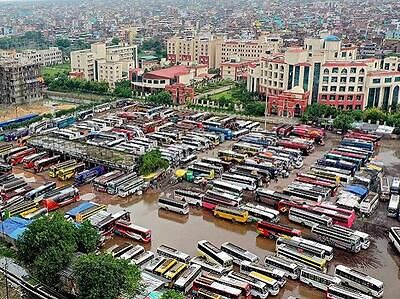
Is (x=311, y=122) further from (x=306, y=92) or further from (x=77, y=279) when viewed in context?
(x=77, y=279)

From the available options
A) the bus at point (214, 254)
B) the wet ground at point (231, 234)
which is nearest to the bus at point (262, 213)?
the wet ground at point (231, 234)

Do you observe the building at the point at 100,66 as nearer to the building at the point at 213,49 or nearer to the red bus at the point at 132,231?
the building at the point at 213,49

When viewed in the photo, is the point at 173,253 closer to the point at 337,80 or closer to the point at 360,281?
the point at 360,281

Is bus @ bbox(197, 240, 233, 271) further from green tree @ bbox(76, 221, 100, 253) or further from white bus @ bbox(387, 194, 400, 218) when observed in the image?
white bus @ bbox(387, 194, 400, 218)

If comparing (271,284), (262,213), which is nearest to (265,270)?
(271,284)

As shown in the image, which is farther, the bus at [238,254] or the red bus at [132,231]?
the red bus at [132,231]
